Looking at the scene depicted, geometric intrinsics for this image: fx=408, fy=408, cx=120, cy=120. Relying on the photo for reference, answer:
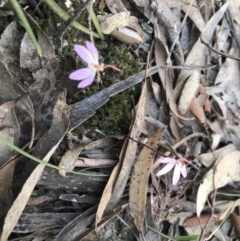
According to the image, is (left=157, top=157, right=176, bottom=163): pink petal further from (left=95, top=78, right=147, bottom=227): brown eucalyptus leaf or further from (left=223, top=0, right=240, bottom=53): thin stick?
(left=223, top=0, right=240, bottom=53): thin stick

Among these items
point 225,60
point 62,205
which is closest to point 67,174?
point 62,205

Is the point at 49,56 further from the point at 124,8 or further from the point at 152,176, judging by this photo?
the point at 152,176

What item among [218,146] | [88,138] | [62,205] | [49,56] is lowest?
[218,146]

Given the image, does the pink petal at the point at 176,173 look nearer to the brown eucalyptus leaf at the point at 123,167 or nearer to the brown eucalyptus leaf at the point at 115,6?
the brown eucalyptus leaf at the point at 123,167

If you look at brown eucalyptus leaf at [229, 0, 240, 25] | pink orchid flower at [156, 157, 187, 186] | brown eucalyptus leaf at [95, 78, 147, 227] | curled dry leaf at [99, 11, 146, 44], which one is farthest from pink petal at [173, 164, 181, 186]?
brown eucalyptus leaf at [229, 0, 240, 25]

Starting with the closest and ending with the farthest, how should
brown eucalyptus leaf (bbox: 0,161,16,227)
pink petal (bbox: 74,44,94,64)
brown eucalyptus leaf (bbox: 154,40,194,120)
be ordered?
pink petal (bbox: 74,44,94,64) → brown eucalyptus leaf (bbox: 0,161,16,227) → brown eucalyptus leaf (bbox: 154,40,194,120)

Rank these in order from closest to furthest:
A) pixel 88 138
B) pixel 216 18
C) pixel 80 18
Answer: pixel 80 18, pixel 88 138, pixel 216 18

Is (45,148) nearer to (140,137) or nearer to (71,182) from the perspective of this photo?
(71,182)

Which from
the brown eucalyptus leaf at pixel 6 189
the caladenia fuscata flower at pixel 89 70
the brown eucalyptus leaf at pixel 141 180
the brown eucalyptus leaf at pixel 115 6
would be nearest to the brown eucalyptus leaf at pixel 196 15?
the brown eucalyptus leaf at pixel 115 6
